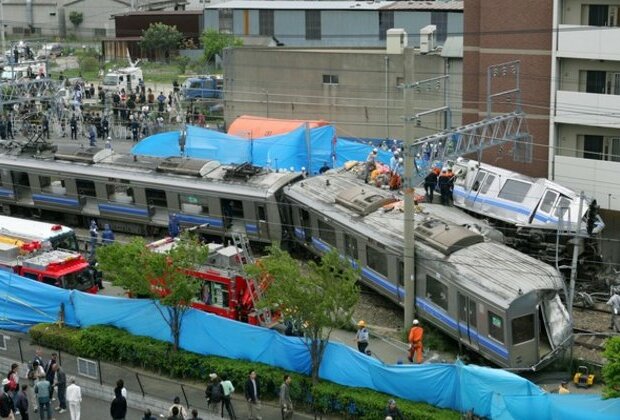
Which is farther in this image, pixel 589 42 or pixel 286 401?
pixel 589 42

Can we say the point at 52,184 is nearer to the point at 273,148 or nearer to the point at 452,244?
the point at 273,148

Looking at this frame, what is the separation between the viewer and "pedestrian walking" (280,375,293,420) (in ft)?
78.3

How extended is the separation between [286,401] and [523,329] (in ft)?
18.7

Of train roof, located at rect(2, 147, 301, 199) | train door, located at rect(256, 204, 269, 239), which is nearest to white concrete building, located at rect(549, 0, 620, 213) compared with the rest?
train roof, located at rect(2, 147, 301, 199)

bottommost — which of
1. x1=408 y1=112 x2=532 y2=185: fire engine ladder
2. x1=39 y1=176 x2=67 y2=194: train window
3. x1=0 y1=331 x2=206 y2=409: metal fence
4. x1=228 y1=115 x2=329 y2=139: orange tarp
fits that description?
x1=0 y1=331 x2=206 y2=409: metal fence

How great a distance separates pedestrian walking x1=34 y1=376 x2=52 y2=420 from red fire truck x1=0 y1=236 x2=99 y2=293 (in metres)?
6.20

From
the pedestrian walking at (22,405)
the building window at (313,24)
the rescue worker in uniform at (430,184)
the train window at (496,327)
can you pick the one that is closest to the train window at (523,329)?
the train window at (496,327)

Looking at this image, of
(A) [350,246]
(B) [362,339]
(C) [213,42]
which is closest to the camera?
(B) [362,339]

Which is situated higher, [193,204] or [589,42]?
[589,42]

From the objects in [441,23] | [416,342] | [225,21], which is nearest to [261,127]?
[416,342]

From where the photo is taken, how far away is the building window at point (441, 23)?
6925 centimetres

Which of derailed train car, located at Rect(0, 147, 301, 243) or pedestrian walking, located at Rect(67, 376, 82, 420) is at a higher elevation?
derailed train car, located at Rect(0, 147, 301, 243)

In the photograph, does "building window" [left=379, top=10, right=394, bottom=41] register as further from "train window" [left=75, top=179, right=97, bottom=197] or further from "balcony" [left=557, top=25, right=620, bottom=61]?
"train window" [left=75, top=179, right=97, bottom=197]

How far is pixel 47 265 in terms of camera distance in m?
30.4
